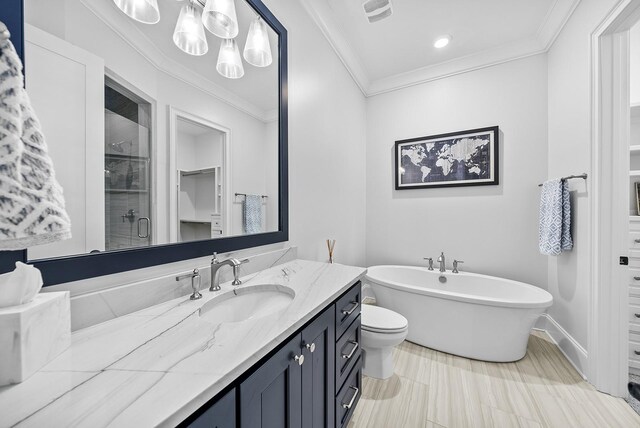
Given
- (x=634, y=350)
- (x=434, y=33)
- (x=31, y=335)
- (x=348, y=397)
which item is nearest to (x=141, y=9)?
(x=31, y=335)

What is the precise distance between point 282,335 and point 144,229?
2.05 ft

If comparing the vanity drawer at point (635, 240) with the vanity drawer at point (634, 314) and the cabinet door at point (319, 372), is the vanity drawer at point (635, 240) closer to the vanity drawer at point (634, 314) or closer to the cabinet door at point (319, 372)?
the vanity drawer at point (634, 314)

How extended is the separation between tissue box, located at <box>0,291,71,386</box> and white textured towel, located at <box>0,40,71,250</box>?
0.44 ft

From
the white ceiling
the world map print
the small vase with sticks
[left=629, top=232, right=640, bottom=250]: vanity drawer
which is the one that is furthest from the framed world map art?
the small vase with sticks

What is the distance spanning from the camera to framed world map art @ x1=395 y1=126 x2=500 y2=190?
2.39 metres

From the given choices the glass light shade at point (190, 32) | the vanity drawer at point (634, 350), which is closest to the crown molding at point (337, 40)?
the glass light shade at point (190, 32)

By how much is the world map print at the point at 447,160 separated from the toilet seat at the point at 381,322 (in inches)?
62.7

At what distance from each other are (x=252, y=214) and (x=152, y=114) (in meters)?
0.63

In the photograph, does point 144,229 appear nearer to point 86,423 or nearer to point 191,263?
point 191,263

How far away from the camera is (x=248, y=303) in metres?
1.06

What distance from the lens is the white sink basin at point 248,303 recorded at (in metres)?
0.94

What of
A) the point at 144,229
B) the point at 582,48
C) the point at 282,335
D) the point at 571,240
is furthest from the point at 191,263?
the point at 582,48

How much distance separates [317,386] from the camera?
896mm

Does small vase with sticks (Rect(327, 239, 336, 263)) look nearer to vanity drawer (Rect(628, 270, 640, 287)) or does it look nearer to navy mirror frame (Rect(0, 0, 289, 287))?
navy mirror frame (Rect(0, 0, 289, 287))
